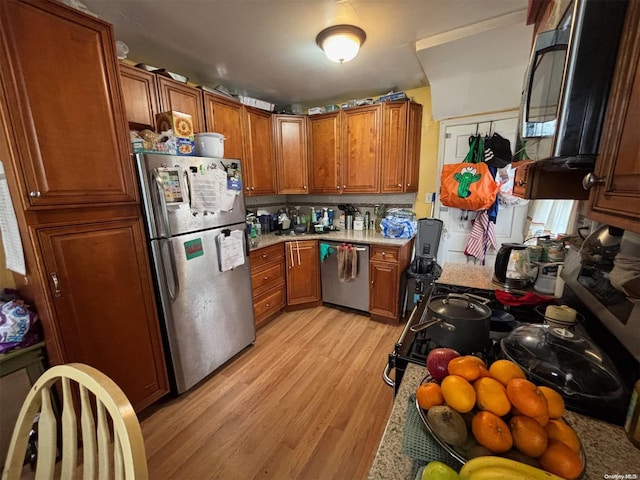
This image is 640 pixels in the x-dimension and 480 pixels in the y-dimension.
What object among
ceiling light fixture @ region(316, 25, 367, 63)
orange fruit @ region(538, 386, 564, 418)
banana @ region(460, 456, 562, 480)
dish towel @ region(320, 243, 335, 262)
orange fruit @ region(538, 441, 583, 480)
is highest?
ceiling light fixture @ region(316, 25, 367, 63)

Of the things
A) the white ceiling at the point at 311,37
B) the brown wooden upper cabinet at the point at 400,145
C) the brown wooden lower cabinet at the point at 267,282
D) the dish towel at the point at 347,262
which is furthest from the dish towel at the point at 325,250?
the white ceiling at the point at 311,37

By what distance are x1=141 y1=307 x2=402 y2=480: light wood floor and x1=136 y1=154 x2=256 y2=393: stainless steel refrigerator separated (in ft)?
0.67

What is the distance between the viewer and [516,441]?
0.49 metres

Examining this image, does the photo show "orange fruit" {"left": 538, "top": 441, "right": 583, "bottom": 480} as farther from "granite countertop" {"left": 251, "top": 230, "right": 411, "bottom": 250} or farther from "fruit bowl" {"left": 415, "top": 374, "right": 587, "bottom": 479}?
"granite countertop" {"left": 251, "top": 230, "right": 411, "bottom": 250}

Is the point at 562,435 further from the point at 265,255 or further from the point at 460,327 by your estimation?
the point at 265,255

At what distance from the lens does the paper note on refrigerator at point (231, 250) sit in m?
1.88

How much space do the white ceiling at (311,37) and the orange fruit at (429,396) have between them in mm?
1916

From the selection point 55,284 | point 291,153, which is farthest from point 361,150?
point 55,284

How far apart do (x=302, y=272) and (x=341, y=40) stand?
2.10 meters

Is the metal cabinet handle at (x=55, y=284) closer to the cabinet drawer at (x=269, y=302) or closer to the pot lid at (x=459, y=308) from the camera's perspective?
the cabinet drawer at (x=269, y=302)

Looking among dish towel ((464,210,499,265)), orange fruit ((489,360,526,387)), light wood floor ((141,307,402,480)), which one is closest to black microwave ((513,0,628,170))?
orange fruit ((489,360,526,387))

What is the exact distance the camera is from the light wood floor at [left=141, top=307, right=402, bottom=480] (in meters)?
1.36

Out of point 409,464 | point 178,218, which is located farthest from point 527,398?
point 178,218

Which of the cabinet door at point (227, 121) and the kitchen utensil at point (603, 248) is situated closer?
the kitchen utensil at point (603, 248)
